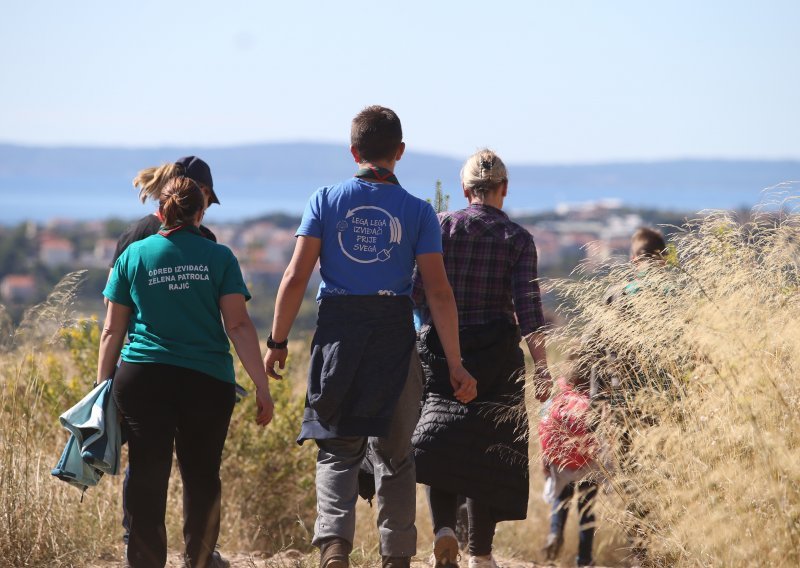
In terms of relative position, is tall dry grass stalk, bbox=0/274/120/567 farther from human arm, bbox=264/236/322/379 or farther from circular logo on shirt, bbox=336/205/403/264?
circular logo on shirt, bbox=336/205/403/264

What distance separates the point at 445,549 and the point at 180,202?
1.87m

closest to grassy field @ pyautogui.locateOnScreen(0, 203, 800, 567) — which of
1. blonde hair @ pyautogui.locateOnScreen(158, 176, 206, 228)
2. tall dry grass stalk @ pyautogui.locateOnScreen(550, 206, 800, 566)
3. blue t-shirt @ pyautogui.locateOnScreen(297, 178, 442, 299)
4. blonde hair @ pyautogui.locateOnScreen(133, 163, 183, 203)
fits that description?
tall dry grass stalk @ pyautogui.locateOnScreen(550, 206, 800, 566)

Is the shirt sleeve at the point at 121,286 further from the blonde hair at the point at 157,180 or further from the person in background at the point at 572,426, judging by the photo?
the person in background at the point at 572,426

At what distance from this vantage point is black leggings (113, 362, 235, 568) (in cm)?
410

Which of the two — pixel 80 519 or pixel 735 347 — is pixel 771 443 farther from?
pixel 80 519

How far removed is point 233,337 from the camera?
4227 millimetres

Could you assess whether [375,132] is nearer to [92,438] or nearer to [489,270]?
[489,270]

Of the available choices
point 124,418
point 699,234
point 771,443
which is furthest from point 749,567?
point 124,418

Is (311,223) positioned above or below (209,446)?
above

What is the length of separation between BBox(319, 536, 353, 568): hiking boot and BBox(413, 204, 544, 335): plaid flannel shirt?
1.20m

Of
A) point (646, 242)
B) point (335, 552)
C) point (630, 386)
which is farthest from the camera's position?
point (646, 242)

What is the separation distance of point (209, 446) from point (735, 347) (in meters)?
2.09

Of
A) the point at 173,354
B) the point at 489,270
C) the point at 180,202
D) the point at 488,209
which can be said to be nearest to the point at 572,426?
the point at 489,270

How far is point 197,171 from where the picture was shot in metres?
4.73
